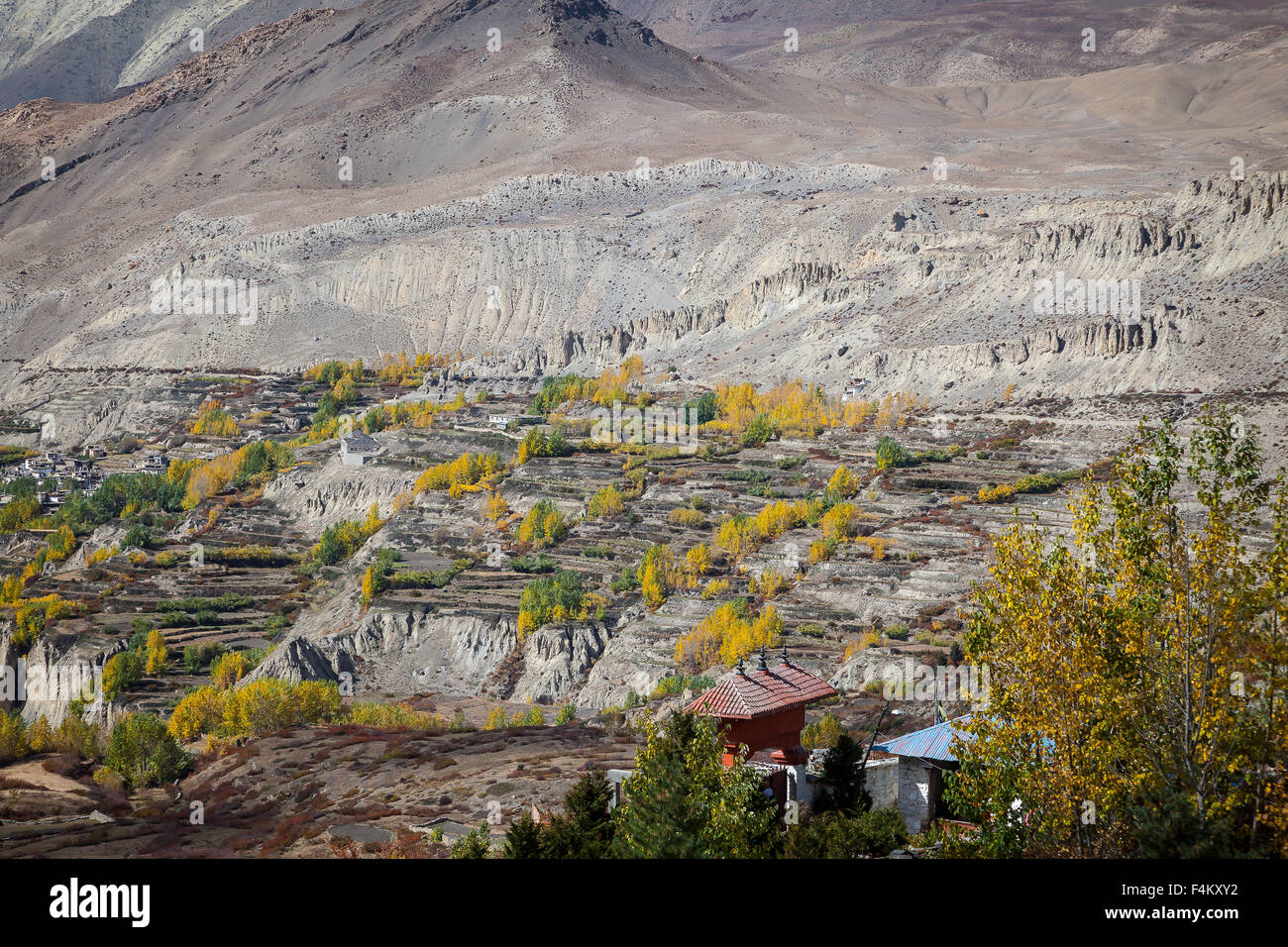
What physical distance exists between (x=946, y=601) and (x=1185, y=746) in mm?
49754

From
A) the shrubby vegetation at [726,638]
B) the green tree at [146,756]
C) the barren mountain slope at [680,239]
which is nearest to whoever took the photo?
the green tree at [146,756]

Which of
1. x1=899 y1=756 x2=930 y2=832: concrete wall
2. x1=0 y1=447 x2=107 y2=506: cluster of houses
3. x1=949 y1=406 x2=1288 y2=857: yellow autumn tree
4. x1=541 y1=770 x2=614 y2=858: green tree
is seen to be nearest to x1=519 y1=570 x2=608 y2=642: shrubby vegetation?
x1=899 y1=756 x2=930 y2=832: concrete wall

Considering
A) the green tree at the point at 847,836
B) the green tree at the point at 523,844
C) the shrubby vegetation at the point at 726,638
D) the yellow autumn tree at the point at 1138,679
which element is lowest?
the shrubby vegetation at the point at 726,638

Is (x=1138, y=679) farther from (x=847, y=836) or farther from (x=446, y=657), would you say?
(x=446, y=657)

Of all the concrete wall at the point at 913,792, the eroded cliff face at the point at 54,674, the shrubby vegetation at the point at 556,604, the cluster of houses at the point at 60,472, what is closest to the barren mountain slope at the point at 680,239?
the cluster of houses at the point at 60,472

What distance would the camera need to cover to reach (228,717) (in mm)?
56344

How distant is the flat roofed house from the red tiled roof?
81.3 m

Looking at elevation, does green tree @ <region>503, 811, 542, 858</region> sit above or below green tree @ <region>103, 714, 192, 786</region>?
above

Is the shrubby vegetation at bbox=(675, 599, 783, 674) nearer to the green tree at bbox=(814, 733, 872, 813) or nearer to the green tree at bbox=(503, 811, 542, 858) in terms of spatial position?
the green tree at bbox=(814, 733, 872, 813)

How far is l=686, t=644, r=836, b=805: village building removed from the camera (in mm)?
23781

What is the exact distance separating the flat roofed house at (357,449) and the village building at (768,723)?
268ft

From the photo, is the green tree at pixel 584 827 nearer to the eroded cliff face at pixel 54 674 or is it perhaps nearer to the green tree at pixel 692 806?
the green tree at pixel 692 806

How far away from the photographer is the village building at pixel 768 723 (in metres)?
23.8

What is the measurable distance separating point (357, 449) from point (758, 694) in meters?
85.1
